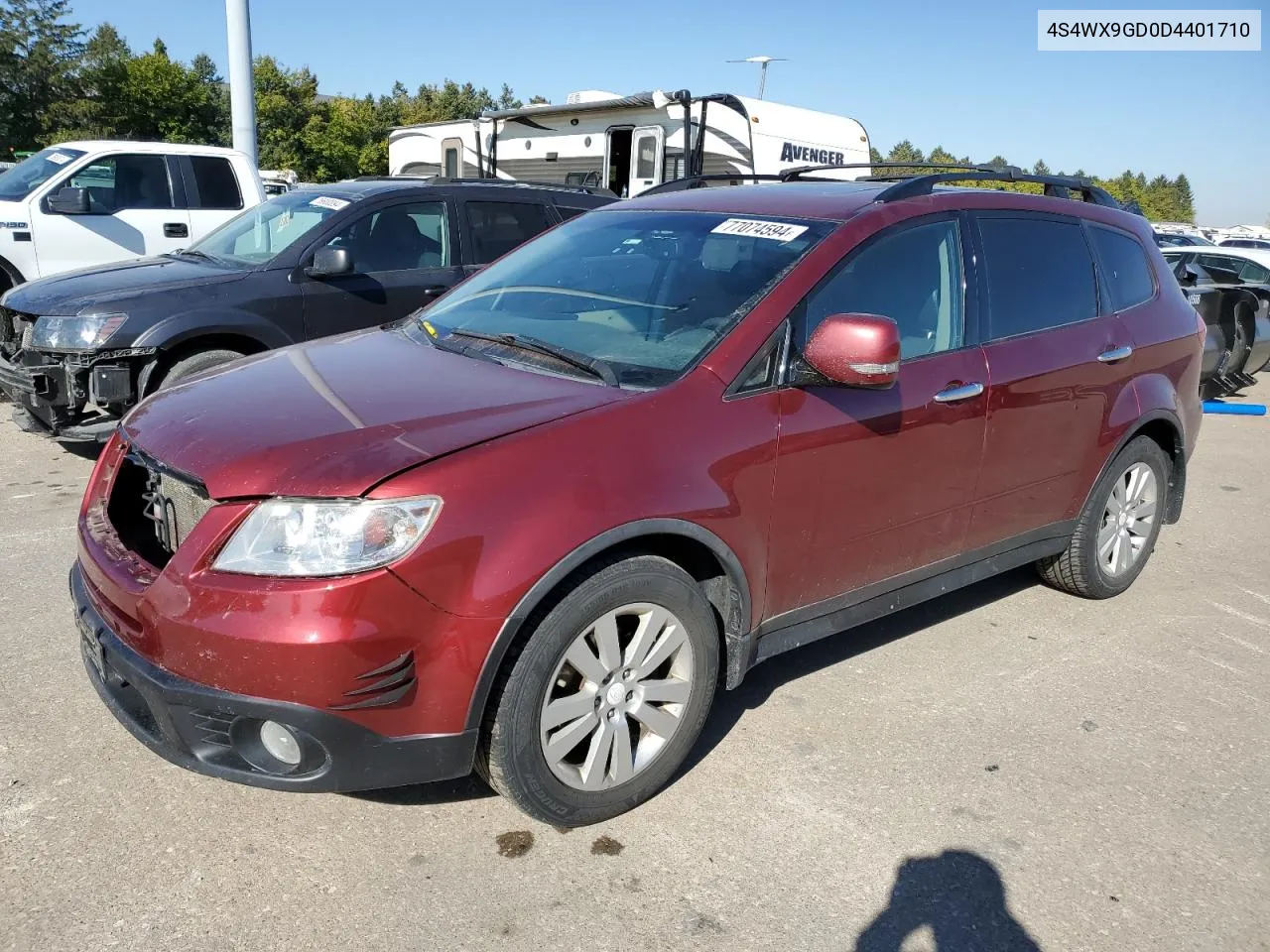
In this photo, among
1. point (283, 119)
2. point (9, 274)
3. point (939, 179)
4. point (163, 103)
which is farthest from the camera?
point (283, 119)

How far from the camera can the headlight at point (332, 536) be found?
2377mm

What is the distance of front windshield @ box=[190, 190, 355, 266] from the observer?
6.62 m

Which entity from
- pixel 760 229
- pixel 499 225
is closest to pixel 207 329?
pixel 499 225

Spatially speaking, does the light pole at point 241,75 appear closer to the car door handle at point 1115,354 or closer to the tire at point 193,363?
the tire at point 193,363

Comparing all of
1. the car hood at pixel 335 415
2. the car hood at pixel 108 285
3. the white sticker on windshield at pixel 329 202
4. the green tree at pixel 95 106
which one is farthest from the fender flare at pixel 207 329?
the green tree at pixel 95 106

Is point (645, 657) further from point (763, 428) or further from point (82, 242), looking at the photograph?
point (82, 242)

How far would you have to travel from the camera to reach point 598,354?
321 cm

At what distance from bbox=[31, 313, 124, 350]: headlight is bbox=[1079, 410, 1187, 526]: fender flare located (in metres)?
5.09

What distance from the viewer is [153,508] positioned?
2854 millimetres

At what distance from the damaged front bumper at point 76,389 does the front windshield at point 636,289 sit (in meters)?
2.65

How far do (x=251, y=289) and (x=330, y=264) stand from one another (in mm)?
494

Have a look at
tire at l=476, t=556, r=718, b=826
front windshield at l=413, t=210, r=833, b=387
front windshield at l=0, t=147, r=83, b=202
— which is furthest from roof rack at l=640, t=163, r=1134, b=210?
front windshield at l=0, t=147, r=83, b=202

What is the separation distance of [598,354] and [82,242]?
7.37 m

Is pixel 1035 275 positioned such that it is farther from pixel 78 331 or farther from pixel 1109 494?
pixel 78 331
